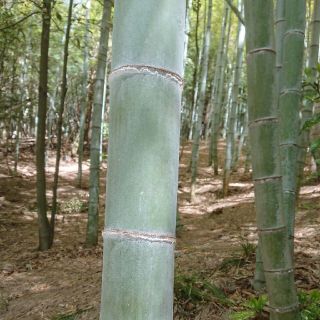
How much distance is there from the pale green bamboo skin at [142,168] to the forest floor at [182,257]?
180cm

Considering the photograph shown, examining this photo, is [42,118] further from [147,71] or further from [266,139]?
[147,71]

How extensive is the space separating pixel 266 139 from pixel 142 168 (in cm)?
68

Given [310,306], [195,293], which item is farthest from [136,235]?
[195,293]

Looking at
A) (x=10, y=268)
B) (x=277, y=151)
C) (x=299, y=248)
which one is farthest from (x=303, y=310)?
(x=10, y=268)

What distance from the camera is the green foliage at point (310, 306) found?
6.56 feet

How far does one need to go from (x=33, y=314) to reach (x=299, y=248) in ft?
7.87

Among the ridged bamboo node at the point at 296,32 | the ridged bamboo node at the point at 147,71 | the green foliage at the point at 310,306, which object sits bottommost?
the green foliage at the point at 310,306

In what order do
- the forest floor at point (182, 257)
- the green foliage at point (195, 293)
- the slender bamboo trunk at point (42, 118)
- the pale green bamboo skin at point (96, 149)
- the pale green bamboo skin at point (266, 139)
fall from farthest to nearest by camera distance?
1. the pale green bamboo skin at point (96, 149)
2. the slender bamboo trunk at point (42, 118)
3. the forest floor at point (182, 257)
4. the green foliage at point (195, 293)
5. the pale green bamboo skin at point (266, 139)

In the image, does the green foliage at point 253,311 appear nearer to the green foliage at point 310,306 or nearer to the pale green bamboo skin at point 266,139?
the green foliage at point 310,306

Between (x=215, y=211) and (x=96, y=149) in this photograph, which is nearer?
(x=96, y=149)

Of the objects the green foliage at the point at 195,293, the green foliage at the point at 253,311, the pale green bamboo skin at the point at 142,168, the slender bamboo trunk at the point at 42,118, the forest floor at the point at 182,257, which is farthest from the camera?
the slender bamboo trunk at the point at 42,118

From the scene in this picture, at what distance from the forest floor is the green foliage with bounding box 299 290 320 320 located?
1.75 feet

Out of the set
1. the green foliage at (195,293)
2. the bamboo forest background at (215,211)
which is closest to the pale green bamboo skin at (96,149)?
the bamboo forest background at (215,211)

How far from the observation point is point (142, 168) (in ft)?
2.91
